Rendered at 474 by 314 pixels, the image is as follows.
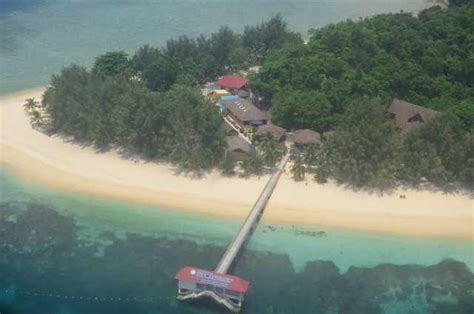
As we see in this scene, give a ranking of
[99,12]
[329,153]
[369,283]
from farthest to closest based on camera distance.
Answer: [99,12], [329,153], [369,283]

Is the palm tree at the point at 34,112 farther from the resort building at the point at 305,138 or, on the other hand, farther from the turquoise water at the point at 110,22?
the resort building at the point at 305,138

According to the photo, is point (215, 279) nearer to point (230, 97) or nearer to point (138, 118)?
point (138, 118)

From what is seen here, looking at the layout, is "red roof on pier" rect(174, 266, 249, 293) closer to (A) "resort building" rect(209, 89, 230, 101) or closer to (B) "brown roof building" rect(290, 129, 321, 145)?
(B) "brown roof building" rect(290, 129, 321, 145)

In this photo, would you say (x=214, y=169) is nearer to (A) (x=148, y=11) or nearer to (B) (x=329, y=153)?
(B) (x=329, y=153)

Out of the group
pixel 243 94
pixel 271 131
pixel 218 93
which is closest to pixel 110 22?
pixel 218 93

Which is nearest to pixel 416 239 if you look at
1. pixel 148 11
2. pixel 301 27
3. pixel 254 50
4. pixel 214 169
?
pixel 214 169

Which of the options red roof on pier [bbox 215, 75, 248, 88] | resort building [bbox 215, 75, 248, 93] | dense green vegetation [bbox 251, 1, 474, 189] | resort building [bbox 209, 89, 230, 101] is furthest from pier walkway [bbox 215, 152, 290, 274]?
red roof on pier [bbox 215, 75, 248, 88]
